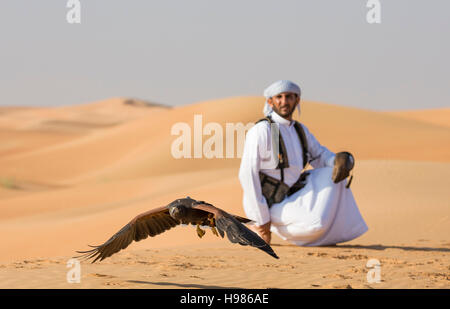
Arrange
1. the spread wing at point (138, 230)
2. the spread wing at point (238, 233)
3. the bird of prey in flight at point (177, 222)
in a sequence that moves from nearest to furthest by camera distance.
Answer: the spread wing at point (238, 233) → the bird of prey in flight at point (177, 222) → the spread wing at point (138, 230)

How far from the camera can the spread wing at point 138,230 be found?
5586 millimetres

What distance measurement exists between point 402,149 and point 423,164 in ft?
41.4

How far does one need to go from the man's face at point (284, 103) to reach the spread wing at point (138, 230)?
2869 mm

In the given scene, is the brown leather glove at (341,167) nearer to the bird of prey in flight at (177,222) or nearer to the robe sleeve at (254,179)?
the robe sleeve at (254,179)

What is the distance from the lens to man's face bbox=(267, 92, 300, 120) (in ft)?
27.6

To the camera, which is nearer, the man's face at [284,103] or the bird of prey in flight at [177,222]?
the bird of prey in flight at [177,222]

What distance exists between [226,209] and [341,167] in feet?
18.0

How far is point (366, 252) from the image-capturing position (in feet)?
27.5

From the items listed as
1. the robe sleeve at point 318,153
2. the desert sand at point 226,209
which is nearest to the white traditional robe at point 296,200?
the robe sleeve at point 318,153

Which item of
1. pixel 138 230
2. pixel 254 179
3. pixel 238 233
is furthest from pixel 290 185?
pixel 238 233

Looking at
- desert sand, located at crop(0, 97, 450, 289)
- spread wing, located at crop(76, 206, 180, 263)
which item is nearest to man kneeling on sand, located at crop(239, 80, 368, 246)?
desert sand, located at crop(0, 97, 450, 289)

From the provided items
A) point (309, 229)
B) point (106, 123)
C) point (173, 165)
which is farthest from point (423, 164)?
point (106, 123)
